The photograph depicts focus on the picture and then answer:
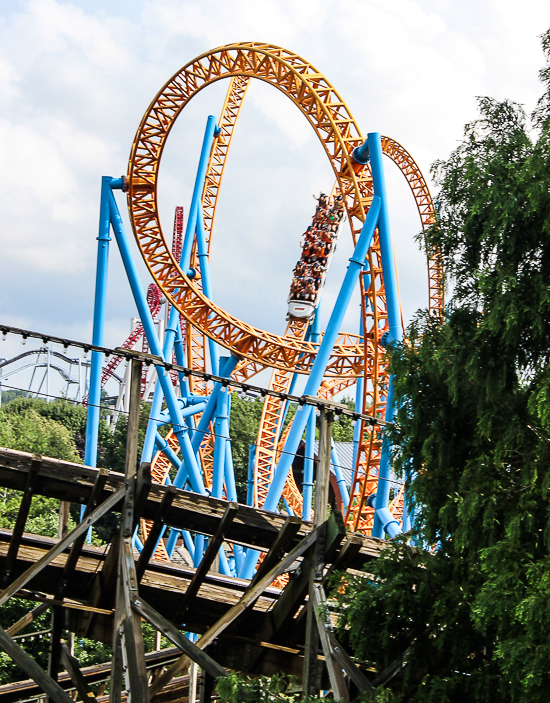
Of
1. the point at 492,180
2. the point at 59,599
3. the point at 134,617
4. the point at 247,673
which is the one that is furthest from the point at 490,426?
the point at 59,599

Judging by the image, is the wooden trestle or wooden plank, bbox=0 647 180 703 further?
wooden plank, bbox=0 647 180 703

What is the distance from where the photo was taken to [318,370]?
27.9 feet

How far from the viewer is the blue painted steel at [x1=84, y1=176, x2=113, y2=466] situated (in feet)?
31.4

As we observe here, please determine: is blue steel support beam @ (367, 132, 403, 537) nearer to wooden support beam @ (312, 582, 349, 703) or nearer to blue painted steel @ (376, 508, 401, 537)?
blue painted steel @ (376, 508, 401, 537)

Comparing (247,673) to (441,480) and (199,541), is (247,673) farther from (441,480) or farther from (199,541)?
(199,541)

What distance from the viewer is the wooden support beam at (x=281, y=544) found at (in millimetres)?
4844

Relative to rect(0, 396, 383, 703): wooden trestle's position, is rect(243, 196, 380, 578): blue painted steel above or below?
above

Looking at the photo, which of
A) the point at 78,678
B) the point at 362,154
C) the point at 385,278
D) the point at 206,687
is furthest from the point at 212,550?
the point at 362,154

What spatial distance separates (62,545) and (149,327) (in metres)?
5.59

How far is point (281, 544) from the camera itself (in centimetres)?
492

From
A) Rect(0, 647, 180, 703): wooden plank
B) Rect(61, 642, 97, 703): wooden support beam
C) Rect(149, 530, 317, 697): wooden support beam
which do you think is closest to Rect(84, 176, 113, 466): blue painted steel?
Rect(0, 647, 180, 703): wooden plank

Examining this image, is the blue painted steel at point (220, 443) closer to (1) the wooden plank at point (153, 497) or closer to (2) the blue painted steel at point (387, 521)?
(2) the blue painted steel at point (387, 521)

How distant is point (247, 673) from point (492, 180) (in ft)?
10.7

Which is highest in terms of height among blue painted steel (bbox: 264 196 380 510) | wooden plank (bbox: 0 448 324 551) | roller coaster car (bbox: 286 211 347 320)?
roller coaster car (bbox: 286 211 347 320)
